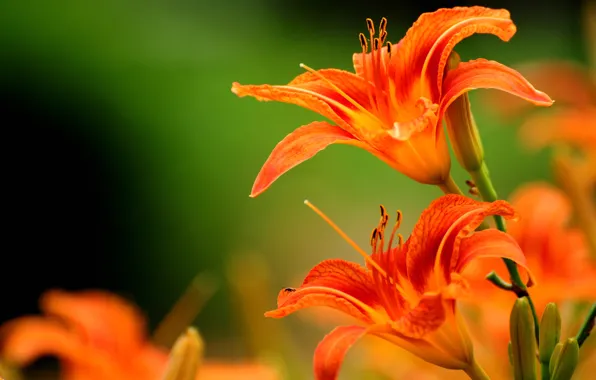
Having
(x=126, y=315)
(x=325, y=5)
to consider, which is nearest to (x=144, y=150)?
(x=325, y=5)

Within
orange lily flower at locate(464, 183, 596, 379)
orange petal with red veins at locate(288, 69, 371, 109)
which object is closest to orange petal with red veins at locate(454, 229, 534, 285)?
orange petal with red veins at locate(288, 69, 371, 109)

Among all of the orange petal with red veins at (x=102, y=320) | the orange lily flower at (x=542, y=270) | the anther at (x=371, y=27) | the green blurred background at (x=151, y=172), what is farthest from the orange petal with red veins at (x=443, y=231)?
the green blurred background at (x=151, y=172)

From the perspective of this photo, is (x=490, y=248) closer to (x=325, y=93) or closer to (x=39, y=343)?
(x=325, y=93)

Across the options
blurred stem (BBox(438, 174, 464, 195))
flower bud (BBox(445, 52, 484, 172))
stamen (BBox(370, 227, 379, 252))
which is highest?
flower bud (BBox(445, 52, 484, 172))

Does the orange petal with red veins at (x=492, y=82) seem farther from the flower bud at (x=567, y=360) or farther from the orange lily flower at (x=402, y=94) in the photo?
the flower bud at (x=567, y=360)

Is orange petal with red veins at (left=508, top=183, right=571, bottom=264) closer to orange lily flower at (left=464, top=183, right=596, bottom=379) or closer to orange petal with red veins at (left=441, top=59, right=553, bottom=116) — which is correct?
orange lily flower at (left=464, top=183, right=596, bottom=379)

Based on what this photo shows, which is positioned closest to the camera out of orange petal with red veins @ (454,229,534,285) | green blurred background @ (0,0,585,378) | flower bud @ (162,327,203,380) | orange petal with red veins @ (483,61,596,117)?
orange petal with red veins @ (454,229,534,285)
